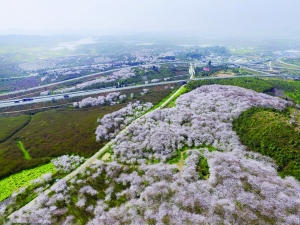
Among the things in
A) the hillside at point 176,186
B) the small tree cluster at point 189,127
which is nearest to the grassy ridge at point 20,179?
the hillside at point 176,186

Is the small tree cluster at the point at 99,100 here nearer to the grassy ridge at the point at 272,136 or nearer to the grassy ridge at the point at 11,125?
the grassy ridge at the point at 11,125

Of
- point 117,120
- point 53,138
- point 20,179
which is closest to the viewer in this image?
point 20,179

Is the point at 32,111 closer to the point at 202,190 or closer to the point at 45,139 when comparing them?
the point at 45,139

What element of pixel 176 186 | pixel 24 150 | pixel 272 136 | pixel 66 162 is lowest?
pixel 24 150

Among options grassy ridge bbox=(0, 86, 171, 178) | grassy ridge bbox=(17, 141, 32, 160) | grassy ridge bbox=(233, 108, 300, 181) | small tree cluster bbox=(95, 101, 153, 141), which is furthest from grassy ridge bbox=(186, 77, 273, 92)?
grassy ridge bbox=(17, 141, 32, 160)

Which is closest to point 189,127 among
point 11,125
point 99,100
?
point 99,100

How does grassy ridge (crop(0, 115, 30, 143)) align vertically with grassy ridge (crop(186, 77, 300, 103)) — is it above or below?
below

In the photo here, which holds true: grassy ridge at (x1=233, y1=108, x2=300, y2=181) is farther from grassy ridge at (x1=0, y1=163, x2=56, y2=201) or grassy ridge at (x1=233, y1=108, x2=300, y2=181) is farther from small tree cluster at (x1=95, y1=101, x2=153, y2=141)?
grassy ridge at (x1=0, y1=163, x2=56, y2=201)

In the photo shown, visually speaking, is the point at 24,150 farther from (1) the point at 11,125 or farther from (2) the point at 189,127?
(2) the point at 189,127
